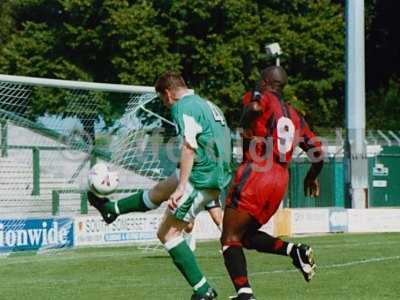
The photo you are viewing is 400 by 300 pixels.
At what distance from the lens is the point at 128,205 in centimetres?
1062

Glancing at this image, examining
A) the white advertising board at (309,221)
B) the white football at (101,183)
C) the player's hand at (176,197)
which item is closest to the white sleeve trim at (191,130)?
the player's hand at (176,197)

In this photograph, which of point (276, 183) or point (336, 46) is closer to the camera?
point (276, 183)

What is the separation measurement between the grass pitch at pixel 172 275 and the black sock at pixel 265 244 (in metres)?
1.02

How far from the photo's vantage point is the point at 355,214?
86.9 feet

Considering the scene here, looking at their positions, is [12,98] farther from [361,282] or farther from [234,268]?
[234,268]

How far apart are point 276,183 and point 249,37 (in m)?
37.3

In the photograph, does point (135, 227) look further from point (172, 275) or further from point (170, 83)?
point (170, 83)

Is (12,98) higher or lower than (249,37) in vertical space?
lower

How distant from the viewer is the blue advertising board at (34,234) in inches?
764

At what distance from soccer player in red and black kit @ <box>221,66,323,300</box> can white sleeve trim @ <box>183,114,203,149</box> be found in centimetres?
49

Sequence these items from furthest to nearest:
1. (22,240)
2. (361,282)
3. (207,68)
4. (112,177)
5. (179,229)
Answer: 1. (207,68)
2. (22,240)
3. (361,282)
4. (112,177)
5. (179,229)

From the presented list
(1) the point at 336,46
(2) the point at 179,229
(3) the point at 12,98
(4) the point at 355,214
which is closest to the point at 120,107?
(3) the point at 12,98

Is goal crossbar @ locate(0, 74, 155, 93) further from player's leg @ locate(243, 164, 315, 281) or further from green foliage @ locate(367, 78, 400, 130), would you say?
green foliage @ locate(367, 78, 400, 130)

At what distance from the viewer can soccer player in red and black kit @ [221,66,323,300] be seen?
944 cm
